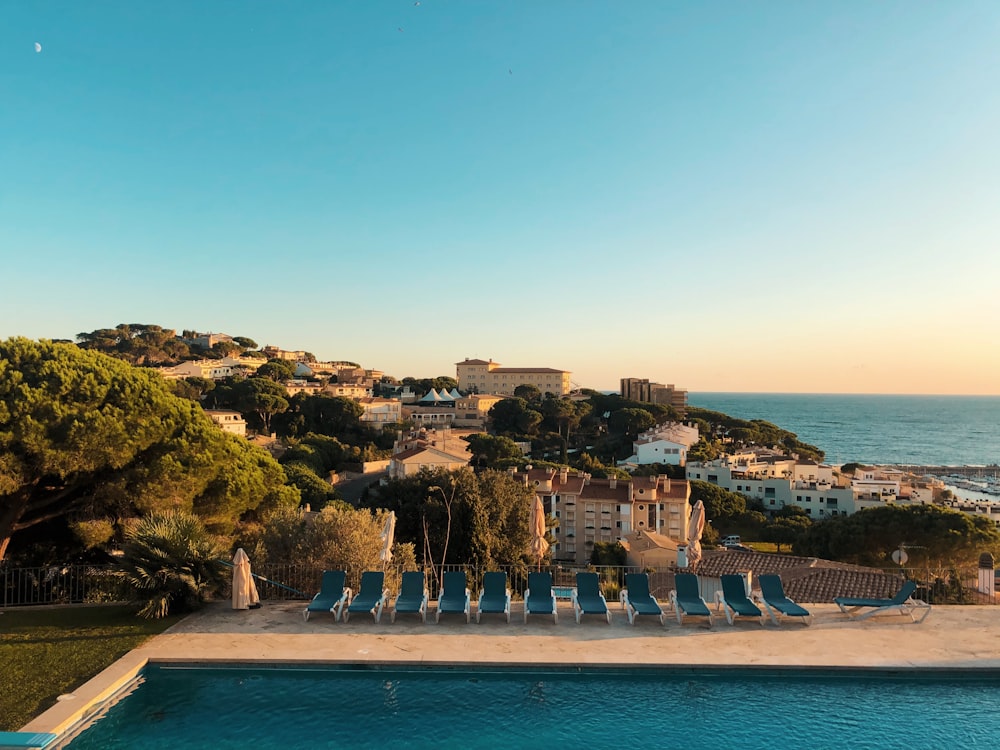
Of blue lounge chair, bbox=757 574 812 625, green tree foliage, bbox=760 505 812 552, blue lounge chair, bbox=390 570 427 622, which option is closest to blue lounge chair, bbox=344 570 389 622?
blue lounge chair, bbox=390 570 427 622

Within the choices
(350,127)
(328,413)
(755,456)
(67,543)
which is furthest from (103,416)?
(755,456)

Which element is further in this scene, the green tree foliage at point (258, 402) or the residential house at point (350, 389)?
the residential house at point (350, 389)

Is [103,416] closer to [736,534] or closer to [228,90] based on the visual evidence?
[228,90]

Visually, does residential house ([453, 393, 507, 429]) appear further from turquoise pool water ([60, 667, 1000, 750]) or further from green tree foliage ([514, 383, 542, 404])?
turquoise pool water ([60, 667, 1000, 750])

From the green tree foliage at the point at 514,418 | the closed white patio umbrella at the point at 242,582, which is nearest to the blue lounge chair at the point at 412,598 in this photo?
the closed white patio umbrella at the point at 242,582

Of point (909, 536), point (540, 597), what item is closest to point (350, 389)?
point (909, 536)

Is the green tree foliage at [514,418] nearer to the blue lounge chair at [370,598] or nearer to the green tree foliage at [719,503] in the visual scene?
the green tree foliage at [719,503]
